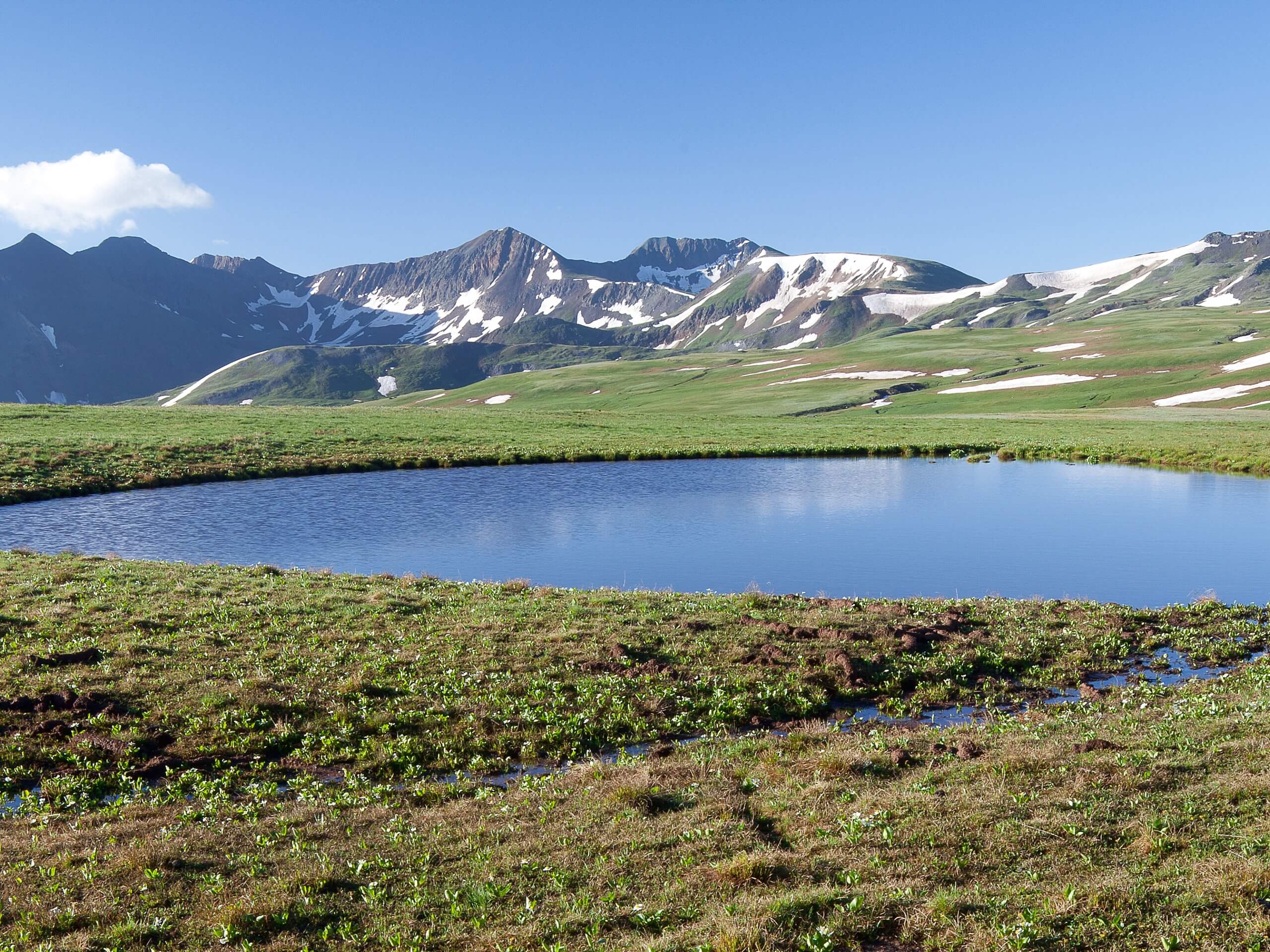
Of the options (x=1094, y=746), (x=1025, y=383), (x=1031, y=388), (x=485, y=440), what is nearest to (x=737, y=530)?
(x=1094, y=746)

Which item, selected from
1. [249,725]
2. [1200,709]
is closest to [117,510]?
[249,725]

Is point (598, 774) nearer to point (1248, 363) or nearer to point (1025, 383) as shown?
point (1025, 383)

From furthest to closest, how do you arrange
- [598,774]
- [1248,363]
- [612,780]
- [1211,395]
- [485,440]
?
[1248,363] < [1211,395] < [485,440] < [598,774] < [612,780]

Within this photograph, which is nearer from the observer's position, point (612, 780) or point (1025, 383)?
point (612, 780)

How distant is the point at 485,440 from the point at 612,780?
245ft

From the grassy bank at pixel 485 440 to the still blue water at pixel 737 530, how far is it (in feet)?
18.4

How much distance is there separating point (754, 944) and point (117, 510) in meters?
50.9

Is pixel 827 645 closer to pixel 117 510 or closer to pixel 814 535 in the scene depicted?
pixel 814 535

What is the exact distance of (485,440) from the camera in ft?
287

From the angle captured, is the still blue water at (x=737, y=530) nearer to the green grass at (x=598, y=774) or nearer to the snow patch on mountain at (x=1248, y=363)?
the green grass at (x=598, y=774)

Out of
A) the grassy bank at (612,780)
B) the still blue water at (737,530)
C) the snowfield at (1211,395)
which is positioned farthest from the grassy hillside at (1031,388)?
the grassy bank at (612,780)

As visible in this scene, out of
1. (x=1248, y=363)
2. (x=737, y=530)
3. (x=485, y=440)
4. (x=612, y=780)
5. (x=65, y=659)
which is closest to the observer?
(x=612, y=780)

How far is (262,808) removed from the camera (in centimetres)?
1440

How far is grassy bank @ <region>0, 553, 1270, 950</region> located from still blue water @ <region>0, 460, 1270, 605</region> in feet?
25.3
